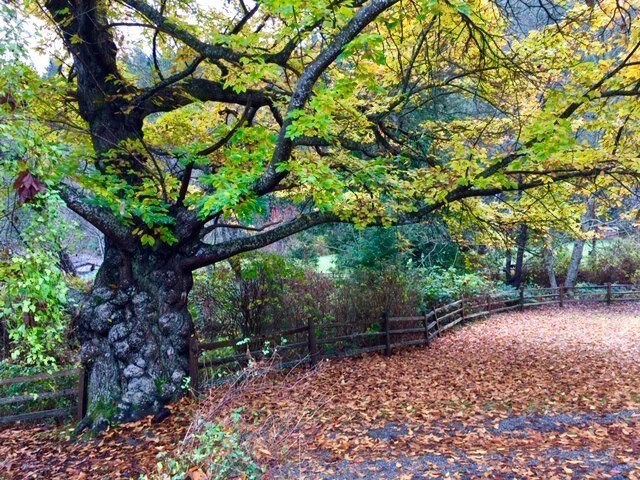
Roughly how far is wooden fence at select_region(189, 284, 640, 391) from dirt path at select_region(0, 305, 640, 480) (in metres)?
0.54

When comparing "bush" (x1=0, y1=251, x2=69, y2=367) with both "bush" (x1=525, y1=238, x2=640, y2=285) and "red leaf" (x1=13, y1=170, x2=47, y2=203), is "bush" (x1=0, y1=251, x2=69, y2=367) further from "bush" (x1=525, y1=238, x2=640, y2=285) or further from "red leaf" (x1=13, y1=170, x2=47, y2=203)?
"bush" (x1=525, y1=238, x2=640, y2=285)

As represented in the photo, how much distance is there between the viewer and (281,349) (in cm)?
952

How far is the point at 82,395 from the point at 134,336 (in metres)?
1.26

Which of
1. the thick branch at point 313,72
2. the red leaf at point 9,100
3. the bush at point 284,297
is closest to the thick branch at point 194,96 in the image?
the thick branch at point 313,72

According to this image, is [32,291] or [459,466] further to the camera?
[459,466]

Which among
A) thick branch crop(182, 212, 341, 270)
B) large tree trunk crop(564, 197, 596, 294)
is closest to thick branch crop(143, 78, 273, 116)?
thick branch crop(182, 212, 341, 270)

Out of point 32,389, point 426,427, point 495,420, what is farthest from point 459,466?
point 32,389

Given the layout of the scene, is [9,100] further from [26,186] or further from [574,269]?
[574,269]

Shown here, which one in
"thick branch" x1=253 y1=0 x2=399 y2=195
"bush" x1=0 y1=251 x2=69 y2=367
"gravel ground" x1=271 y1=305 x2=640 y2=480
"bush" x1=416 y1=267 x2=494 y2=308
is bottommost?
"gravel ground" x1=271 y1=305 x2=640 y2=480

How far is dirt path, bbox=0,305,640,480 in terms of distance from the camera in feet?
15.6

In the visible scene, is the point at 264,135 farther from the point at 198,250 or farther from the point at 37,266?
the point at 37,266

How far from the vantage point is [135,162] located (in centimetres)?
748

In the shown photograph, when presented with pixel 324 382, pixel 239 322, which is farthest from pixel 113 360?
pixel 324 382

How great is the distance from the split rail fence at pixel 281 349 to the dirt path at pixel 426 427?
1.49 ft
